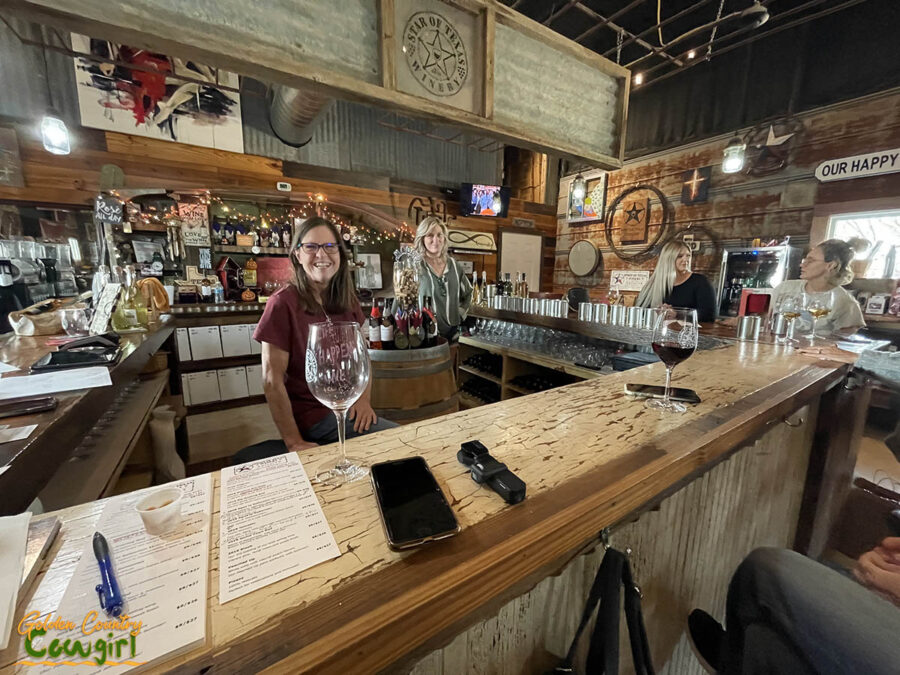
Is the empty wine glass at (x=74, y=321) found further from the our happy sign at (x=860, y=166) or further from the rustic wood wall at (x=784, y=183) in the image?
the our happy sign at (x=860, y=166)

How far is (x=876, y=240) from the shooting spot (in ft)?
13.1

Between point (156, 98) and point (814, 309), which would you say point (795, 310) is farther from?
point (156, 98)

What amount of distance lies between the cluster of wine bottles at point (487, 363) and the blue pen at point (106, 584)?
316cm

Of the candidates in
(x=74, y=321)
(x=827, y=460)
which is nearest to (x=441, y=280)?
(x=74, y=321)

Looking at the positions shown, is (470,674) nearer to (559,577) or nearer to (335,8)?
(559,577)

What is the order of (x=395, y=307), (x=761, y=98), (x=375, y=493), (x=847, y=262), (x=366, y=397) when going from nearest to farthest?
(x=375, y=493) → (x=366, y=397) → (x=395, y=307) → (x=847, y=262) → (x=761, y=98)

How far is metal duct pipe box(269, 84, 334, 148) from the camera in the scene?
406 cm

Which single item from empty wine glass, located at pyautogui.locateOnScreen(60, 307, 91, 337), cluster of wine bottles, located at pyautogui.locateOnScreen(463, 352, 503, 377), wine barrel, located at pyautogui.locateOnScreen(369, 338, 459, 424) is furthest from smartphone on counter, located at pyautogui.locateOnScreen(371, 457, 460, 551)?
cluster of wine bottles, located at pyautogui.locateOnScreen(463, 352, 503, 377)

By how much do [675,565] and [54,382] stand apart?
2.03 metres

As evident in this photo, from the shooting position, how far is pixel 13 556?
0.45 metres

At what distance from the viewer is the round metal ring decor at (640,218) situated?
5.77 metres

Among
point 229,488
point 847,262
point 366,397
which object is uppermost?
point 847,262

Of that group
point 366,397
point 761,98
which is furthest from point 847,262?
point 366,397

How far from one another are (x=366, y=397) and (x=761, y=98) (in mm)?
6184
